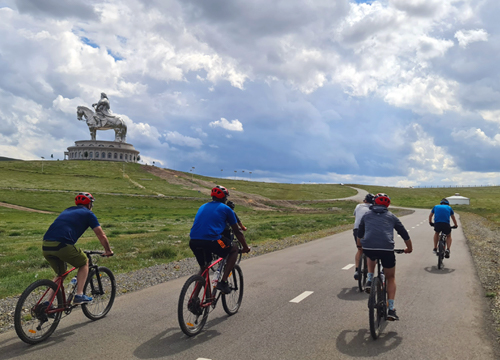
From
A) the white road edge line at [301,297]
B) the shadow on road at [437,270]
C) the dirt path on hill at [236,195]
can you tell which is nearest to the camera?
the white road edge line at [301,297]

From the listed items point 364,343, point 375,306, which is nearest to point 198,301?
point 364,343

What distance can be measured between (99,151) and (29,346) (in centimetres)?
14005

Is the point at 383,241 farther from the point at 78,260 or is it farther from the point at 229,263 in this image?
the point at 78,260

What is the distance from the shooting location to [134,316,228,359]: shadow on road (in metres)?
5.82

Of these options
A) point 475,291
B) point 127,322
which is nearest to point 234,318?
point 127,322

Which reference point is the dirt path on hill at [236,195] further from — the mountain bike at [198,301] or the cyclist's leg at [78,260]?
the cyclist's leg at [78,260]

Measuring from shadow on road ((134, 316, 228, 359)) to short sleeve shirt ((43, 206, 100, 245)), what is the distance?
2.06 m

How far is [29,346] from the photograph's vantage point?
617 centimetres

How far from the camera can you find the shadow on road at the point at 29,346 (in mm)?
5848

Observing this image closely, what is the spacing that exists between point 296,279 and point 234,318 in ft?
12.9

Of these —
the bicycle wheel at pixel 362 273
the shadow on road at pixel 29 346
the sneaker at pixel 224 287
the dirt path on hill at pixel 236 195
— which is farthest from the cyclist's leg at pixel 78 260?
the dirt path on hill at pixel 236 195

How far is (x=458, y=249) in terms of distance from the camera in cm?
1864

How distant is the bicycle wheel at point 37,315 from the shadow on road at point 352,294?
5.94 m

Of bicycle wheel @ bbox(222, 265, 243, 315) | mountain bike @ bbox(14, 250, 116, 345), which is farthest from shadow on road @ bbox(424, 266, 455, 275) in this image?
mountain bike @ bbox(14, 250, 116, 345)
